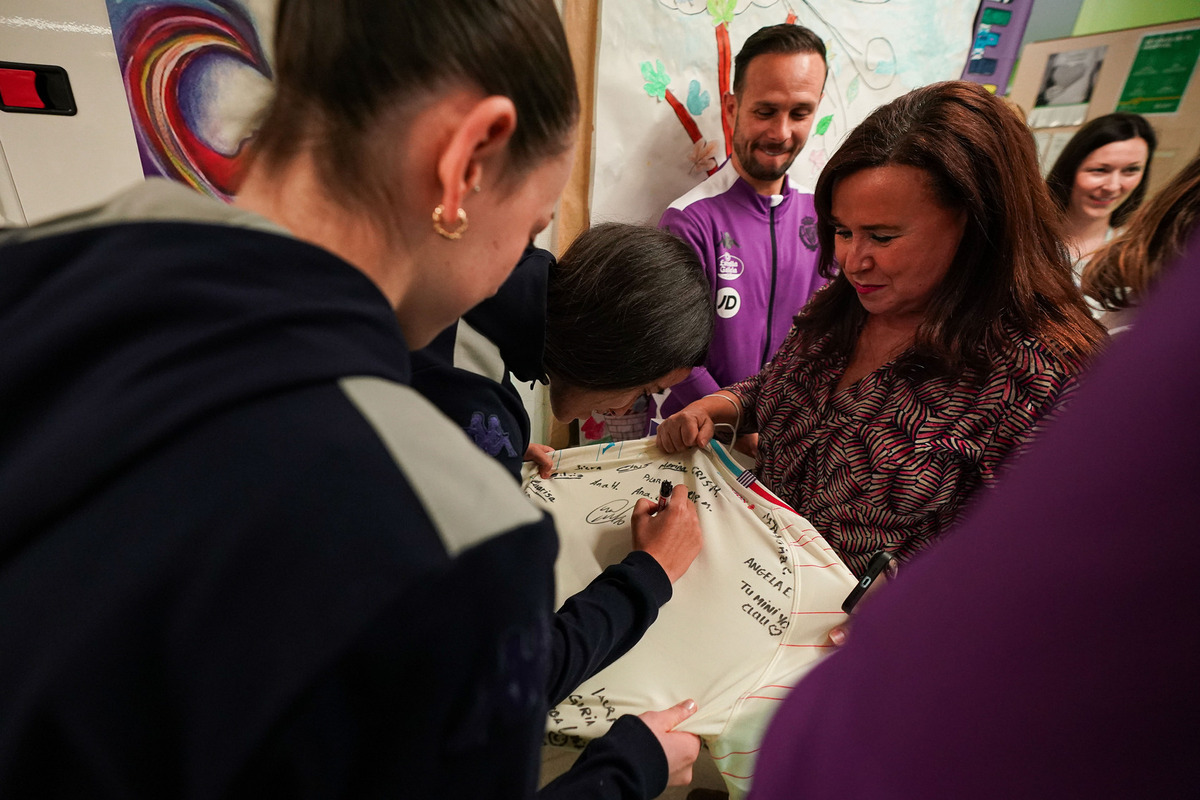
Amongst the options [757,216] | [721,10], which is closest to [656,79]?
[721,10]

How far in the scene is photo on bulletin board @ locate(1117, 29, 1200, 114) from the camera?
227cm

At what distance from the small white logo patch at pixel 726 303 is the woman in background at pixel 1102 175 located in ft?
4.28

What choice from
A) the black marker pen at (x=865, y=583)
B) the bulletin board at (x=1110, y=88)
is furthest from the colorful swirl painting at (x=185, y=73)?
the bulletin board at (x=1110, y=88)

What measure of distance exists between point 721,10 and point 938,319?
1322 mm

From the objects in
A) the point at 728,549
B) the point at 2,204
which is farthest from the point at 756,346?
the point at 2,204

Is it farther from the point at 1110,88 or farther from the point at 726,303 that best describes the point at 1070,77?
the point at 726,303

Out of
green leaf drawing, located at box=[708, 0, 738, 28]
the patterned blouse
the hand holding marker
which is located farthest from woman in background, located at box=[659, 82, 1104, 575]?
green leaf drawing, located at box=[708, 0, 738, 28]

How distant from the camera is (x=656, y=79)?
176 centimetres

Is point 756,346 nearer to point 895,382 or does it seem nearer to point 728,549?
point 895,382

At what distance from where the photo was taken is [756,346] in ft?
6.08

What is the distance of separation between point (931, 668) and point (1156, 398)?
0.37ft

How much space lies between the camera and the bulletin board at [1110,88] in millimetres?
2303

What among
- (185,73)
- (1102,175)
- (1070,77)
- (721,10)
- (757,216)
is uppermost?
(721,10)

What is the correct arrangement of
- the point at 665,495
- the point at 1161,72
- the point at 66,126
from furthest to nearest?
the point at 1161,72 < the point at 66,126 < the point at 665,495
